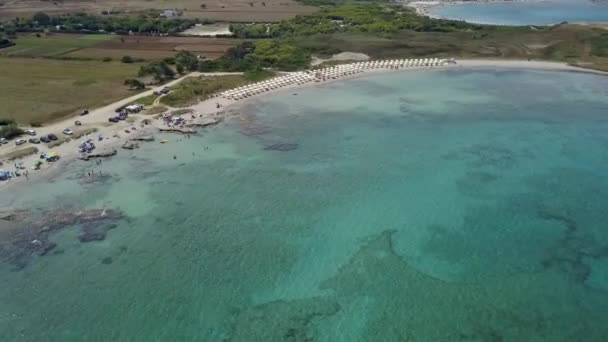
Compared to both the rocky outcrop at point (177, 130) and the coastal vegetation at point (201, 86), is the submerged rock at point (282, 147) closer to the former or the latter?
the rocky outcrop at point (177, 130)

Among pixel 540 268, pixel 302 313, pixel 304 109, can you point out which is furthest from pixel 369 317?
pixel 304 109

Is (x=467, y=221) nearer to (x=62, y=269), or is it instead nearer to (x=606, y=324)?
(x=606, y=324)

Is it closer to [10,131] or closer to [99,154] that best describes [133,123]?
[99,154]

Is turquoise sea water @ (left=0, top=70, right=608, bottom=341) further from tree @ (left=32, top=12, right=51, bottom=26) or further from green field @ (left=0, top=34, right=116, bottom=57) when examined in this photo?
tree @ (left=32, top=12, right=51, bottom=26)

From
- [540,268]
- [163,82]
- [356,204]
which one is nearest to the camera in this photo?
[540,268]

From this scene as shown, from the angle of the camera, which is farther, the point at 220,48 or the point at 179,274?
the point at 220,48

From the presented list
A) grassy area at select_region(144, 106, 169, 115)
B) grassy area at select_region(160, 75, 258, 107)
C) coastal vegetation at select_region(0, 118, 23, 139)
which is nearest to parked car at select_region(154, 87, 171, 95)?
grassy area at select_region(160, 75, 258, 107)
